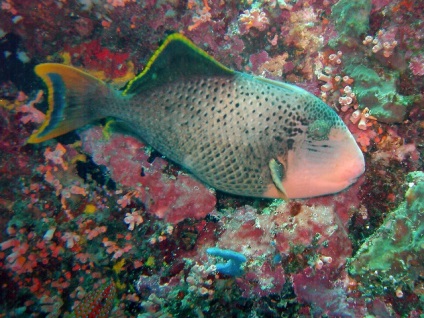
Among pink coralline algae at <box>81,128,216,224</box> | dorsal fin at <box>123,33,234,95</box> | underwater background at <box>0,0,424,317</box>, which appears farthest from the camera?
pink coralline algae at <box>81,128,216,224</box>

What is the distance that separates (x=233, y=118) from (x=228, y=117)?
0.15 ft

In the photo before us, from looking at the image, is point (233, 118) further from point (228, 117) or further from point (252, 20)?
point (252, 20)

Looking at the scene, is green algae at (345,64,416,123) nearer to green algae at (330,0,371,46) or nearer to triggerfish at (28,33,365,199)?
green algae at (330,0,371,46)

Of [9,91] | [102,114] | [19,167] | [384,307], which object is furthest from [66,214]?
[384,307]

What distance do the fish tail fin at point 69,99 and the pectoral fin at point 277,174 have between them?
163 centimetres

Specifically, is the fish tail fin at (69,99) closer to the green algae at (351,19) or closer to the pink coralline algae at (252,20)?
the pink coralline algae at (252,20)

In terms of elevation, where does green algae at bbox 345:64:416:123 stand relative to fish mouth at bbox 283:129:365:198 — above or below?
above

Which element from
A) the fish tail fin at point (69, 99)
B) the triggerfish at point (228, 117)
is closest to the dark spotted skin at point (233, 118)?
the triggerfish at point (228, 117)

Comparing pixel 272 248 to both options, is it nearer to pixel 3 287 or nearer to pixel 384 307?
pixel 384 307

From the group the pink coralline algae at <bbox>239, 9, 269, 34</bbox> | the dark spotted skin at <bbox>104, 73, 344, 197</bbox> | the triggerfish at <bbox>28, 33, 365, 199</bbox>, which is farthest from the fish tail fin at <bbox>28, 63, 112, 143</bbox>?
the pink coralline algae at <bbox>239, 9, 269, 34</bbox>

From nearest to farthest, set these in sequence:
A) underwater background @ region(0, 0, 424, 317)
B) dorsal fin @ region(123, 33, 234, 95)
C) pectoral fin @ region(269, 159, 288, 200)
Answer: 1. dorsal fin @ region(123, 33, 234, 95)
2. pectoral fin @ region(269, 159, 288, 200)
3. underwater background @ region(0, 0, 424, 317)

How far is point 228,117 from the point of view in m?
2.60

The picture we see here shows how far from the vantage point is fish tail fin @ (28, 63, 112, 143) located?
8.42 feet

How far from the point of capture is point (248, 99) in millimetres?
2586
